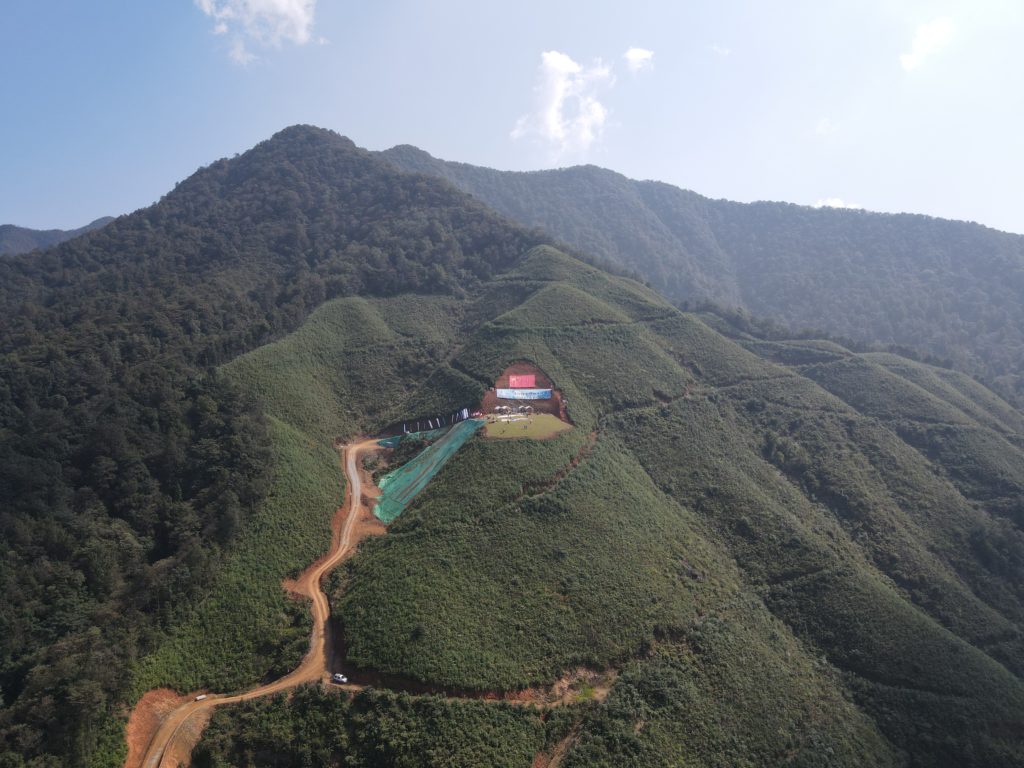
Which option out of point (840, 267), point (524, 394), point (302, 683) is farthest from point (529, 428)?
point (840, 267)

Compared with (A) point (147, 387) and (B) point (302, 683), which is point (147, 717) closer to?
(B) point (302, 683)

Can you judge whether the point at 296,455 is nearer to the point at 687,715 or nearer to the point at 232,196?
the point at 687,715

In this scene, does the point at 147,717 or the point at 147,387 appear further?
the point at 147,387

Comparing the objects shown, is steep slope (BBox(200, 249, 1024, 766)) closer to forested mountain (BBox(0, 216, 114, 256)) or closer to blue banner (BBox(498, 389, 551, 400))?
blue banner (BBox(498, 389, 551, 400))

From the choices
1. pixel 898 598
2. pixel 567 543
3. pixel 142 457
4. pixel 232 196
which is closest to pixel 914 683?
pixel 898 598

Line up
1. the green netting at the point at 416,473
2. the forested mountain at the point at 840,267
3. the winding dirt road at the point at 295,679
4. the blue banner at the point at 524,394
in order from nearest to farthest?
the winding dirt road at the point at 295,679 < the green netting at the point at 416,473 < the blue banner at the point at 524,394 < the forested mountain at the point at 840,267

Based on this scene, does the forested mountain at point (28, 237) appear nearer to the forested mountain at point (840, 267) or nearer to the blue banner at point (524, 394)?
the forested mountain at point (840, 267)

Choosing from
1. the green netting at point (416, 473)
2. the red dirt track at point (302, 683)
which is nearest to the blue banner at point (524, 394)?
the green netting at point (416, 473)
